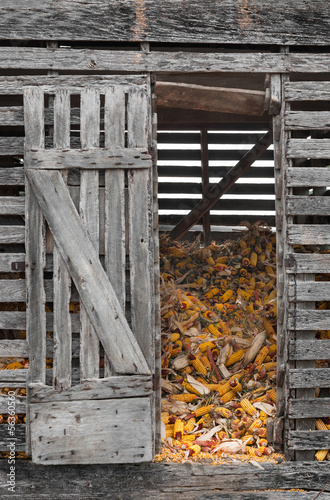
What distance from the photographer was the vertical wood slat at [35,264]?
4.10 metres

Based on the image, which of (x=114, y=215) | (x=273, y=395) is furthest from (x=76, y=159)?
(x=273, y=395)

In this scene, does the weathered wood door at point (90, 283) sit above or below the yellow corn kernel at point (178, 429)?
above

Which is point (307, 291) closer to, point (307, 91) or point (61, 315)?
point (307, 91)

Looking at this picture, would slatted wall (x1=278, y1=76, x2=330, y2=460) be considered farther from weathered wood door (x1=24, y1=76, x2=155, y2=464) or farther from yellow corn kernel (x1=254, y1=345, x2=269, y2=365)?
weathered wood door (x1=24, y1=76, x2=155, y2=464)

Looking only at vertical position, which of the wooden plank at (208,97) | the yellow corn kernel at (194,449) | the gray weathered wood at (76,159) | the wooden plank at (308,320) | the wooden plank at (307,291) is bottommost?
the yellow corn kernel at (194,449)

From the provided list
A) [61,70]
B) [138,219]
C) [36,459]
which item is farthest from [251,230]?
[36,459]

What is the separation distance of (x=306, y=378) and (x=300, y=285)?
86 cm

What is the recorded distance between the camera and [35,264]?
4113 millimetres

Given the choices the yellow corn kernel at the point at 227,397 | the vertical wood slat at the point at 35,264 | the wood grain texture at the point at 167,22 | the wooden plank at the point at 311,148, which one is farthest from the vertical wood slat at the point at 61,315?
the wooden plank at the point at 311,148

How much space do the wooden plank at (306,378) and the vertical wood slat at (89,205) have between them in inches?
70.7

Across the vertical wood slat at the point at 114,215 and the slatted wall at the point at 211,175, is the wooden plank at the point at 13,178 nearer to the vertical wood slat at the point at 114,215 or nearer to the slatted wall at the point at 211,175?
the vertical wood slat at the point at 114,215

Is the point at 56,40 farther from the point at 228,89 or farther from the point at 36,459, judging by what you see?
the point at 36,459

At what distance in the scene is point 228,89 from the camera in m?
4.45

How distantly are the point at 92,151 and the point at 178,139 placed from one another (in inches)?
179
